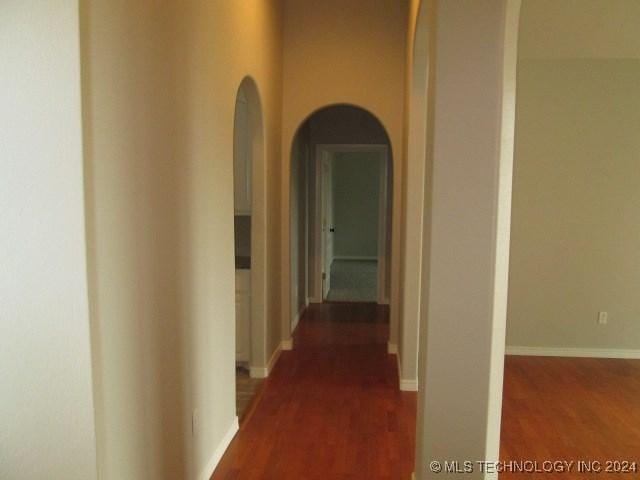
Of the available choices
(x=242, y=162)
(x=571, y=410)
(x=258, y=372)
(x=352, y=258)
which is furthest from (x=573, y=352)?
(x=352, y=258)

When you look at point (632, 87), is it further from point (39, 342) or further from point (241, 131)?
point (39, 342)

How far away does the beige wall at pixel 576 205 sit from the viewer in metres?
3.84

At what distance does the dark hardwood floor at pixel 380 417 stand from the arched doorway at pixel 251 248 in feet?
0.81

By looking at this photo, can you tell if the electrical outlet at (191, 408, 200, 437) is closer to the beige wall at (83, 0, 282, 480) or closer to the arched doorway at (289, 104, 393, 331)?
the beige wall at (83, 0, 282, 480)

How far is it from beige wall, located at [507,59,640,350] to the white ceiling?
15 centimetres

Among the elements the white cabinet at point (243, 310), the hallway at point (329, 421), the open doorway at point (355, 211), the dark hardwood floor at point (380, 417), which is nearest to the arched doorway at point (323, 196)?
the hallway at point (329, 421)

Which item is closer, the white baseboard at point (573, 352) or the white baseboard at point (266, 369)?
the white baseboard at point (266, 369)

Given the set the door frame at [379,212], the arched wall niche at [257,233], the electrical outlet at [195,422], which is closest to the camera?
the electrical outlet at [195,422]

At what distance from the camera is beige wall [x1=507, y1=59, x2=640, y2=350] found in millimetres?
3836

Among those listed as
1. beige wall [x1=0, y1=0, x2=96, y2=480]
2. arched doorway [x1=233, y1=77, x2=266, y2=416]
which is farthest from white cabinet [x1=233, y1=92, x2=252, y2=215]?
beige wall [x1=0, y1=0, x2=96, y2=480]

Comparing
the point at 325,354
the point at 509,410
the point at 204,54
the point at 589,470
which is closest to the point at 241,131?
the point at 204,54

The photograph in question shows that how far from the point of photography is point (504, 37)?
1494 mm

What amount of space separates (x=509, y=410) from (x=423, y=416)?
167cm

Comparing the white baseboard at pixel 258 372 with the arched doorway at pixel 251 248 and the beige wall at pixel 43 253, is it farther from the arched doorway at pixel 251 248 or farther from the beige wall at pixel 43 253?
the beige wall at pixel 43 253
